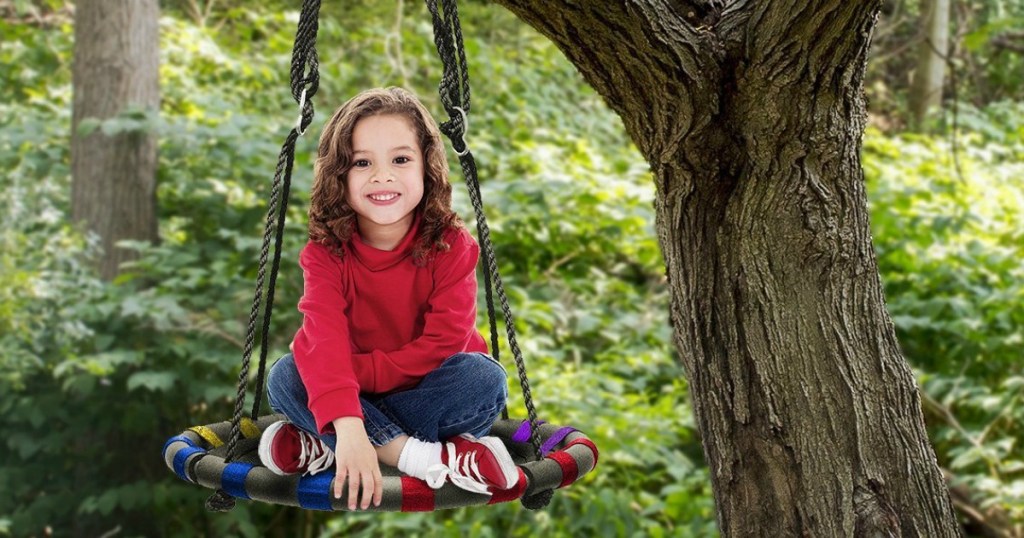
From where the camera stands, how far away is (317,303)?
1.77m

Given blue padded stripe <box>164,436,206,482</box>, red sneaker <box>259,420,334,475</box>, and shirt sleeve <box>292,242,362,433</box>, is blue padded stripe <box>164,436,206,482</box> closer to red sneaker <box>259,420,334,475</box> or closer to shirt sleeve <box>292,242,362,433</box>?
red sneaker <box>259,420,334,475</box>

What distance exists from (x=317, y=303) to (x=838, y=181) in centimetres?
82

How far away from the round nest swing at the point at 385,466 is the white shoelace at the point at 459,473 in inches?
0.5

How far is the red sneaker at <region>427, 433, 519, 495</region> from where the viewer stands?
64.5 inches

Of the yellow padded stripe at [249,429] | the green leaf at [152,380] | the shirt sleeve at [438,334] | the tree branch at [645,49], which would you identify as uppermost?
the tree branch at [645,49]

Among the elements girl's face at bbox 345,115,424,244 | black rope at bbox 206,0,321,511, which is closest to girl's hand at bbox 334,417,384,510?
black rope at bbox 206,0,321,511

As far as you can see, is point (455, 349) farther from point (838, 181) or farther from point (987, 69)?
point (987, 69)

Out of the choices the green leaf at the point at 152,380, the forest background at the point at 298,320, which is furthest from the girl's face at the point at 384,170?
the green leaf at the point at 152,380

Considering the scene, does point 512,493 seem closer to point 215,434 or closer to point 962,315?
point 215,434

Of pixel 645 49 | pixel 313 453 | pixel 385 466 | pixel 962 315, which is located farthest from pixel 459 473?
pixel 962 315

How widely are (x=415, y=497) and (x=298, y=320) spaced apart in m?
3.10

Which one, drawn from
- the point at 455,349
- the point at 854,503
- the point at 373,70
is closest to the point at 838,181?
the point at 854,503

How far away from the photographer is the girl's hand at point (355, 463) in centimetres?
158

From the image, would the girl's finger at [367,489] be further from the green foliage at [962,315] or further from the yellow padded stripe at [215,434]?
the green foliage at [962,315]
